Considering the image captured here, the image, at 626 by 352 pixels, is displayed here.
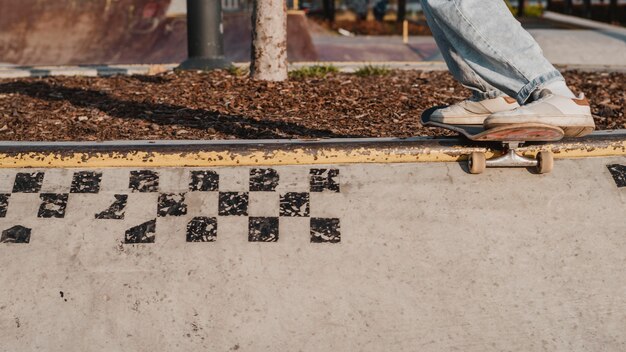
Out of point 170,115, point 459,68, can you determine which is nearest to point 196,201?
point 459,68

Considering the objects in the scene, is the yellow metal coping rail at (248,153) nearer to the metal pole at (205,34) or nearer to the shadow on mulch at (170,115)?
the shadow on mulch at (170,115)

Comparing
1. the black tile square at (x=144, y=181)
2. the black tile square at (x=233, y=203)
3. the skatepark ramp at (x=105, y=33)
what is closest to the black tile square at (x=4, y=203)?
the black tile square at (x=144, y=181)

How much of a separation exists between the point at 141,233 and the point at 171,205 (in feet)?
0.63

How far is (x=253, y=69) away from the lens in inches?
333

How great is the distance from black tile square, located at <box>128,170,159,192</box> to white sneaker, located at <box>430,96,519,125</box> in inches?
51.9

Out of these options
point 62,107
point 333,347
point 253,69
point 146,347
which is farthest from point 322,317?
point 253,69

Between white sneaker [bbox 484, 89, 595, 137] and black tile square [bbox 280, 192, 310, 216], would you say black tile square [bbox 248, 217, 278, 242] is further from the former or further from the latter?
white sneaker [bbox 484, 89, 595, 137]

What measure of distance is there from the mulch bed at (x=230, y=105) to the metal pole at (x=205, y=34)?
84 centimetres

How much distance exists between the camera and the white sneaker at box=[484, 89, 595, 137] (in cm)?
416

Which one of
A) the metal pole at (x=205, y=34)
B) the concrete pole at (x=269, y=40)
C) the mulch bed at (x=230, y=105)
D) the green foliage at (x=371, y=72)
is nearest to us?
the mulch bed at (x=230, y=105)

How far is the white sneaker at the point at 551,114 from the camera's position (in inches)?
164

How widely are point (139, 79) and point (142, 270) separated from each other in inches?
201

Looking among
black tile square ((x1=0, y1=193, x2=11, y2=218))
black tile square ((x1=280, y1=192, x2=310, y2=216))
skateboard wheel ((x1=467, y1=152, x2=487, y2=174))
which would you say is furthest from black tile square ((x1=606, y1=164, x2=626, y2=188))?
black tile square ((x1=0, y1=193, x2=11, y2=218))

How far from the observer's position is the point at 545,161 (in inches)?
169
